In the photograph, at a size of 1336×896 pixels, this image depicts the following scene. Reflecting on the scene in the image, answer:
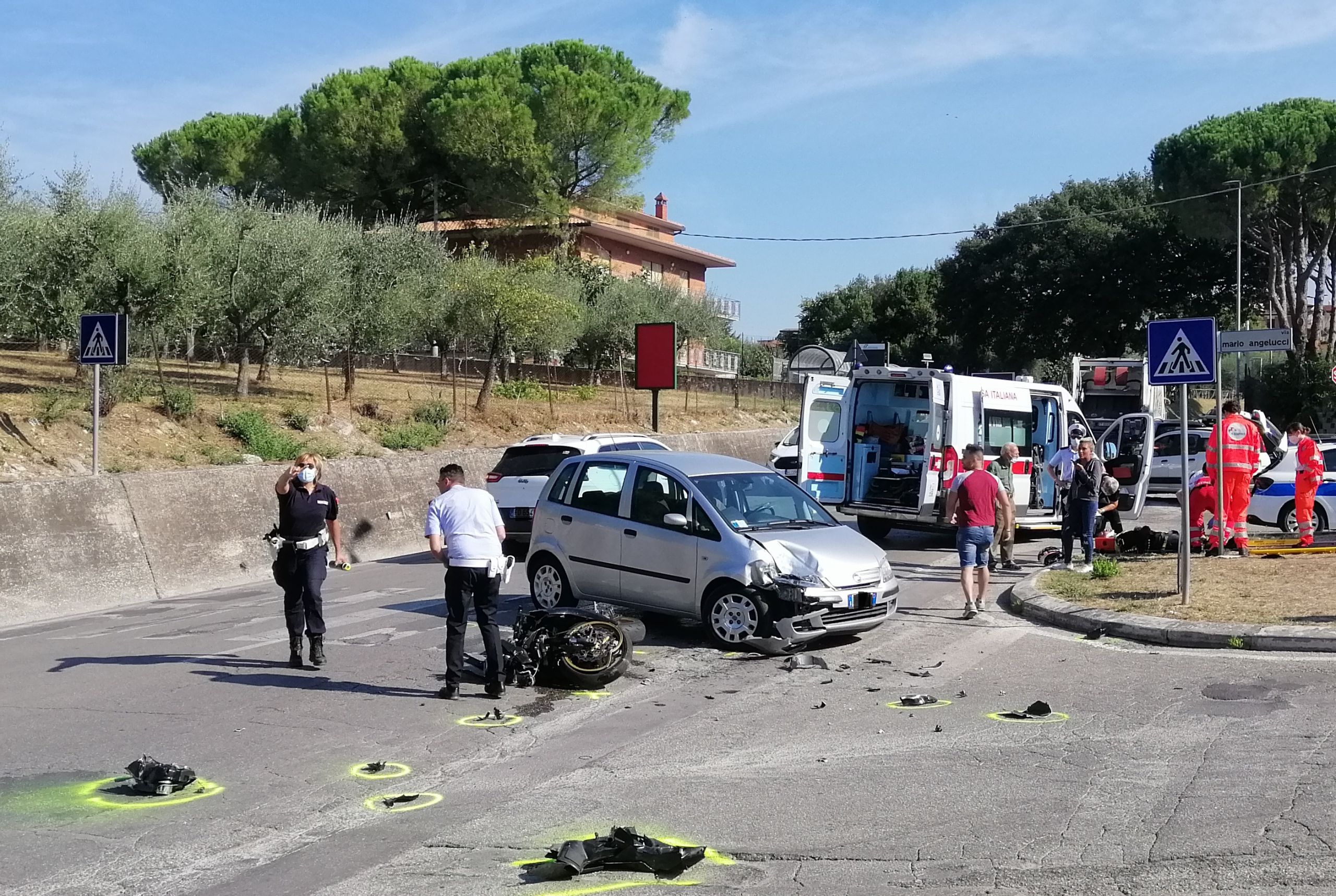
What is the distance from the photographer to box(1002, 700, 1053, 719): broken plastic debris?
8117mm

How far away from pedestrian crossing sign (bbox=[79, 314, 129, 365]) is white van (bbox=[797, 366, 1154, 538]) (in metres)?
9.47

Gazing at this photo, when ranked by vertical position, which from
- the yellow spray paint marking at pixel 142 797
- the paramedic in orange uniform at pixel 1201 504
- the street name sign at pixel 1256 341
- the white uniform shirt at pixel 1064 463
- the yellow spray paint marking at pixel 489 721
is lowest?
the yellow spray paint marking at pixel 489 721

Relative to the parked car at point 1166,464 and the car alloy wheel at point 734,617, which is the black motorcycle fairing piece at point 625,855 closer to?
the car alloy wheel at point 734,617

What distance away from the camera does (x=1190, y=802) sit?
19.9 feet

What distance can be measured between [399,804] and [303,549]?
385 centimetres

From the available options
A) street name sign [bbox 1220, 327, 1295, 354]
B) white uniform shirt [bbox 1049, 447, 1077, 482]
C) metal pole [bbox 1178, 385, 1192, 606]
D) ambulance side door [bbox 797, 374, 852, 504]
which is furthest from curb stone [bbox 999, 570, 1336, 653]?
ambulance side door [bbox 797, 374, 852, 504]

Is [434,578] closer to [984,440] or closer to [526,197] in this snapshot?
[984,440]

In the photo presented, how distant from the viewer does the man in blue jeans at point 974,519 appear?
12516 millimetres

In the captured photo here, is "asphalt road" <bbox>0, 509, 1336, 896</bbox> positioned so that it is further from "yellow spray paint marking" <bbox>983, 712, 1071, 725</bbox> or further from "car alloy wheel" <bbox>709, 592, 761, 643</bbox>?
"car alloy wheel" <bbox>709, 592, 761, 643</bbox>

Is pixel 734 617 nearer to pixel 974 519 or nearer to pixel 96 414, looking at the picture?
pixel 974 519

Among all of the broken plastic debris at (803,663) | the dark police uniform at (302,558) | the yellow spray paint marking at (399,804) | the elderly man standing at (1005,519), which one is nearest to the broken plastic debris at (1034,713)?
the broken plastic debris at (803,663)

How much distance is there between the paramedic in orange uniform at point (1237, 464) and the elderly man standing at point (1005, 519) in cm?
243

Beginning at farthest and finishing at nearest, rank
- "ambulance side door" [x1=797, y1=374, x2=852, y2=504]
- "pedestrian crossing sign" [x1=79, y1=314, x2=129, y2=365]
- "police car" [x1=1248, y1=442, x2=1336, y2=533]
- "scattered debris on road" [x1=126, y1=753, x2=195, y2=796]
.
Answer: "police car" [x1=1248, y1=442, x2=1336, y2=533], "ambulance side door" [x1=797, y1=374, x2=852, y2=504], "pedestrian crossing sign" [x1=79, y1=314, x2=129, y2=365], "scattered debris on road" [x1=126, y1=753, x2=195, y2=796]

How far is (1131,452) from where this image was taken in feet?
77.6
